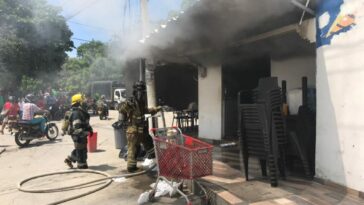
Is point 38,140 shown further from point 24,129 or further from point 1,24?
point 1,24

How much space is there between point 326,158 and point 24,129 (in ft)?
33.3

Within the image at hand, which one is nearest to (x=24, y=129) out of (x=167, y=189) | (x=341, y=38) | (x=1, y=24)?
(x=167, y=189)

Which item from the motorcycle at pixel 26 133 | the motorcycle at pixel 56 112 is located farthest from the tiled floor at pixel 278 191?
the motorcycle at pixel 56 112

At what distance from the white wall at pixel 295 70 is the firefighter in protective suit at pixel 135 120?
288cm

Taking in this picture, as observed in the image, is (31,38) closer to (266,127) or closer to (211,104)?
(211,104)

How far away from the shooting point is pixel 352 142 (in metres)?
4.71

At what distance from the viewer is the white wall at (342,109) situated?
4598 mm

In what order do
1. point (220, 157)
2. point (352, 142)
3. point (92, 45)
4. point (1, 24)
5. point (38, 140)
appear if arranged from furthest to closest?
point (92, 45) < point (1, 24) < point (38, 140) < point (220, 157) < point (352, 142)

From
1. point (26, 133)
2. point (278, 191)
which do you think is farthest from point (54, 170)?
point (278, 191)

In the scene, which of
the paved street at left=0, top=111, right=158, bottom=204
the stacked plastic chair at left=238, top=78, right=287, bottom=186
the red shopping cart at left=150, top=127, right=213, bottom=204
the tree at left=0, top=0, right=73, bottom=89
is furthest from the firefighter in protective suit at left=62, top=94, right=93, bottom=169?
the tree at left=0, top=0, right=73, bottom=89

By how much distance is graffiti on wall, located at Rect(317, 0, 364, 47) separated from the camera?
4637 mm

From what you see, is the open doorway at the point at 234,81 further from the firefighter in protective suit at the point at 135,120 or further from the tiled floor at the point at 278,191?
the tiled floor at the point at 278,191

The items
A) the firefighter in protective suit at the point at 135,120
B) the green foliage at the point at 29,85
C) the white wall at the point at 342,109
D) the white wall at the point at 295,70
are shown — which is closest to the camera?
the white wall at the point at 342,109

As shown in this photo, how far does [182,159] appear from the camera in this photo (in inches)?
199
